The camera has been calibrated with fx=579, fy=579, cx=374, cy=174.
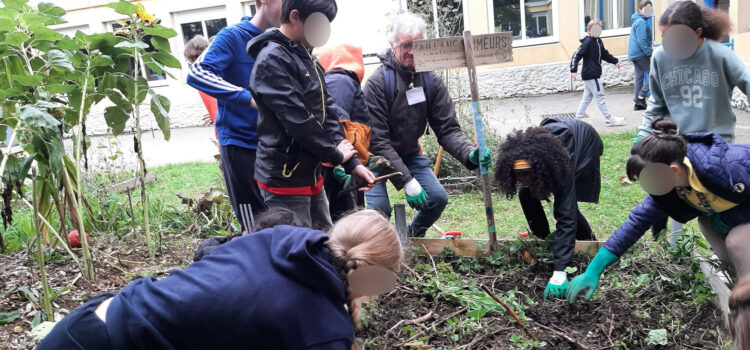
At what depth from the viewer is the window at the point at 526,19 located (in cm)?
1321

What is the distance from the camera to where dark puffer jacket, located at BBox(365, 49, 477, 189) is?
371 cm

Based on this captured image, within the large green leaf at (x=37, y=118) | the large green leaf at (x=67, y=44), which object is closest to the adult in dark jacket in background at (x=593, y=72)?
the large green leaf at (x=67, y=44)

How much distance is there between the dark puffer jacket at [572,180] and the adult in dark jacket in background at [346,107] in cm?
109

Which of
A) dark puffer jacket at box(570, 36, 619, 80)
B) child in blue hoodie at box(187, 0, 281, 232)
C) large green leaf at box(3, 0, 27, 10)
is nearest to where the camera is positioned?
child in blue hoodie at box(187, 0, 281, 232)

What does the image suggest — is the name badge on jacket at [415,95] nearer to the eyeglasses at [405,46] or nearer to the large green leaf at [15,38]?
the eyeglasses at [405,46]

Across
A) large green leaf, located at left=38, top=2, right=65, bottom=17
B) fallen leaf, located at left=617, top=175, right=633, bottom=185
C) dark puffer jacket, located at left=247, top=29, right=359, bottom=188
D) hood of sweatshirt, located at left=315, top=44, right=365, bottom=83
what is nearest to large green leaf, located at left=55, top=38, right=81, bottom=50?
large green leaf, located at left=38, top=2, right=65, bottom=17

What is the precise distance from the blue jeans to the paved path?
4161 millimetres

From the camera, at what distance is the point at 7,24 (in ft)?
9.30

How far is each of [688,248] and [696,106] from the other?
813mm

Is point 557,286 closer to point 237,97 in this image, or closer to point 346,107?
point 346,107

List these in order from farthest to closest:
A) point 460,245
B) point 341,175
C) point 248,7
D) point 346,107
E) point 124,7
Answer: point 248,7
point 460,245
point 346,107
point 341,175
point 124,7

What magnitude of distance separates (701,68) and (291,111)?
2347mm

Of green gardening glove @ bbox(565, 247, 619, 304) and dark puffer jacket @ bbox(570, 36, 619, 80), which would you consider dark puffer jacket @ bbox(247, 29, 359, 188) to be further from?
dark puffer jacket @ bbox(570, 36, 619, 80)

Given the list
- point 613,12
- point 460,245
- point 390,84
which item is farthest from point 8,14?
point 613,12
